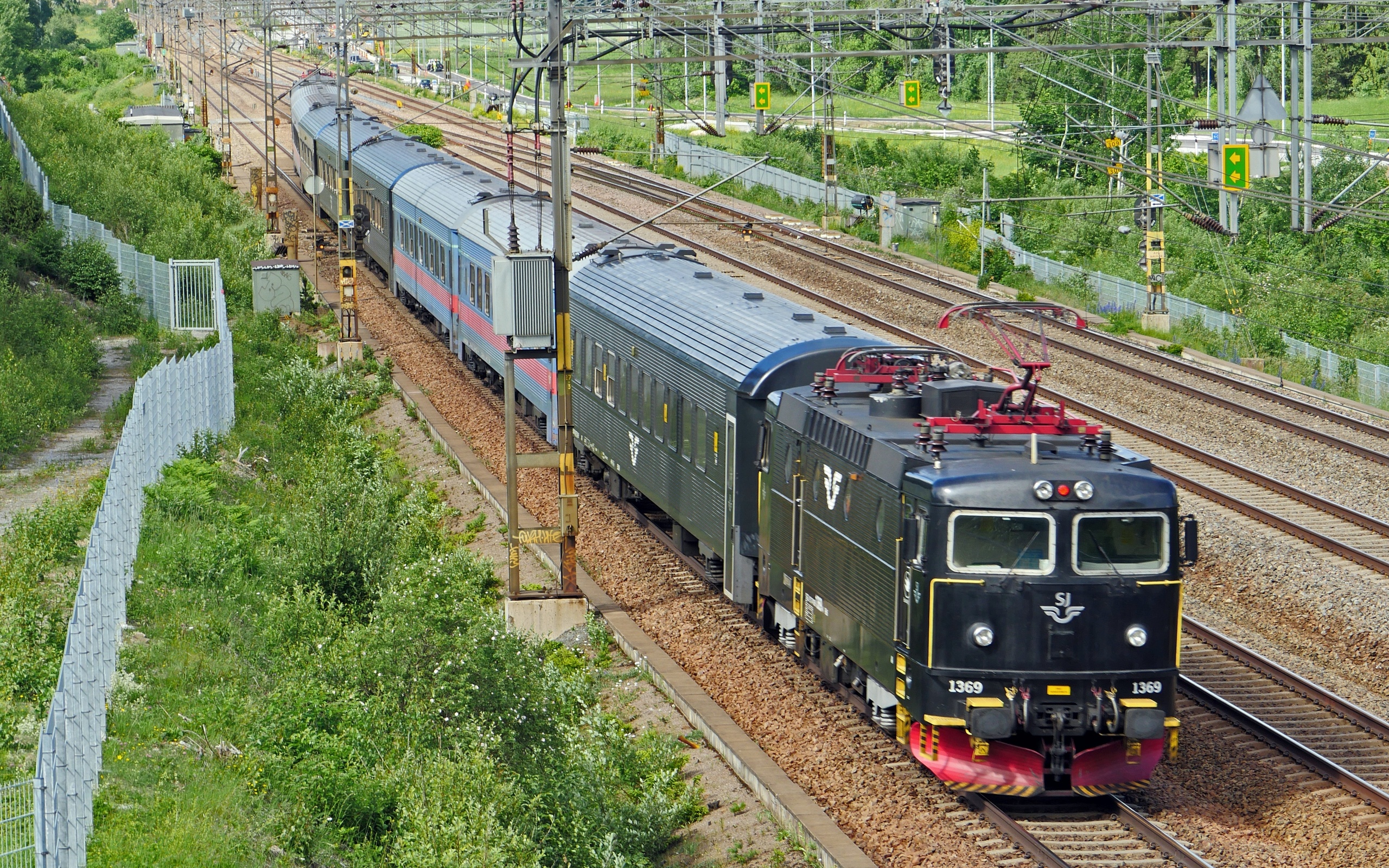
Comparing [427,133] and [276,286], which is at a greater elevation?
[427,133]

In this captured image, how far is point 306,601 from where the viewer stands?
17.6 meters

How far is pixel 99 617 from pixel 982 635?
8.20 meters

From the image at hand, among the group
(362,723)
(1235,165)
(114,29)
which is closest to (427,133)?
(1235,165)

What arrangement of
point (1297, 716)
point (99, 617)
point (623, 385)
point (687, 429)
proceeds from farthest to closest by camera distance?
point (623, 385) < point (687, 429) < point (1297, 716) < point (99, 617)

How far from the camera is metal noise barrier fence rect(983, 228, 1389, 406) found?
33062 millimetres

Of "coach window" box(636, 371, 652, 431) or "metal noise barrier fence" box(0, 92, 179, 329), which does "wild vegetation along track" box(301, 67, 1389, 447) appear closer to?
"coach window" box(636, 371, 652, 431)

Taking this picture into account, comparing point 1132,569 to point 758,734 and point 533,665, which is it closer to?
point 758,734

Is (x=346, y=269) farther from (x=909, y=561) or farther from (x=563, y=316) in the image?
(x=909, y=561)

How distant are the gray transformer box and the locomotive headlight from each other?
2908cm

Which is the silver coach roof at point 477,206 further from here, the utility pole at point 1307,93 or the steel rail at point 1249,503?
the utility pole at point 1307,93

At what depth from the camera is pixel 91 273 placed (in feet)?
120

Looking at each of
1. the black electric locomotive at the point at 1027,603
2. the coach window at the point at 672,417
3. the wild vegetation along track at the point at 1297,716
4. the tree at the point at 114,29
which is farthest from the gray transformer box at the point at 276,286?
the tree at the point at 114,29

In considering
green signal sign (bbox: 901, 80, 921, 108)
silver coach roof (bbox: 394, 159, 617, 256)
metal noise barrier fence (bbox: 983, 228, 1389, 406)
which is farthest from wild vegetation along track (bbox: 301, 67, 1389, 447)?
silver coach roof (bbox: 394, 159, 617, 256)

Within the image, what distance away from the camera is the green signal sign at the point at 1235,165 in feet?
76.6
